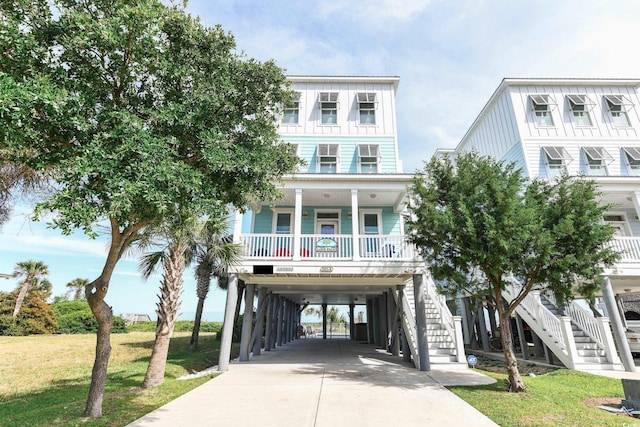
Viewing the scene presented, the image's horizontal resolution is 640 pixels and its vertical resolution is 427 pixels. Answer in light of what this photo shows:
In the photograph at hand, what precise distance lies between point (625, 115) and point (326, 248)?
1721 centimetres

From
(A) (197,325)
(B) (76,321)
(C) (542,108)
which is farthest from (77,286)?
(C) (542,108)

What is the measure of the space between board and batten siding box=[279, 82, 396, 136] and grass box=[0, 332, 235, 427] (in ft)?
37.2

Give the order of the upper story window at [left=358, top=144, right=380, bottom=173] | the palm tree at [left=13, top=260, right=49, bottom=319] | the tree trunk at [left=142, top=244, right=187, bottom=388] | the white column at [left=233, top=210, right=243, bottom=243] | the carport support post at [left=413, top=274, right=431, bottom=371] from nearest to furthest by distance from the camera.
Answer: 1. the tree trunk at [left=142, top=244, right=187, bottom=388]
2. the carport support post at [left=413, top=274, right=431, bottom=371]
3. the white column at [left=233, top=210, right=243, bottom=243]
4. the upper story window at [left=358, top=144, right=380, bottom=173]
5. the palm tree at [left=13, top=260, right=49, bottom=319]

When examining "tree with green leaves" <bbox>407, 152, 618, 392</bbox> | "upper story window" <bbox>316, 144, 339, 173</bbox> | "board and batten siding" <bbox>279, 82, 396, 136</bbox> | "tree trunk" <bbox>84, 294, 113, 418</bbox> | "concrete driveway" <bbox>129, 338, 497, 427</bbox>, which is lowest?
"concrete driveway" <bbox>129, 338, 497, 427</bbox>

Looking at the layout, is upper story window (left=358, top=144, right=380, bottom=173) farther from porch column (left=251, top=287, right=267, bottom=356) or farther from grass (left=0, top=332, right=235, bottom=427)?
grass (left=0, top=332, right=235, bottom=427)

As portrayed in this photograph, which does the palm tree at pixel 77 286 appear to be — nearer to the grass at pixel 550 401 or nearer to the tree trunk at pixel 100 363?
the tree trunk at pixel 100 363

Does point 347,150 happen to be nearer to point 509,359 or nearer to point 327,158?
point 327,158

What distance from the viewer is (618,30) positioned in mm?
9109

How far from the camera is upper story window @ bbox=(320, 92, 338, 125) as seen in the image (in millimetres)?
15625

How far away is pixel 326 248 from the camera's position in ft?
37.4

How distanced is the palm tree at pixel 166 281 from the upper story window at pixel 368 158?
8.21 meters

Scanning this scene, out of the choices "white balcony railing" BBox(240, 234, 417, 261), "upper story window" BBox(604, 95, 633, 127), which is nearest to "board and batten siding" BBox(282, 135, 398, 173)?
"white balcony railing" BBox(240, 234, 417, 261)

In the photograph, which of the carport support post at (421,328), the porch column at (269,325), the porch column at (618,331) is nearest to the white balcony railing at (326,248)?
the carport support post at (421,328)

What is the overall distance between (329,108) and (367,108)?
1.91 meters
